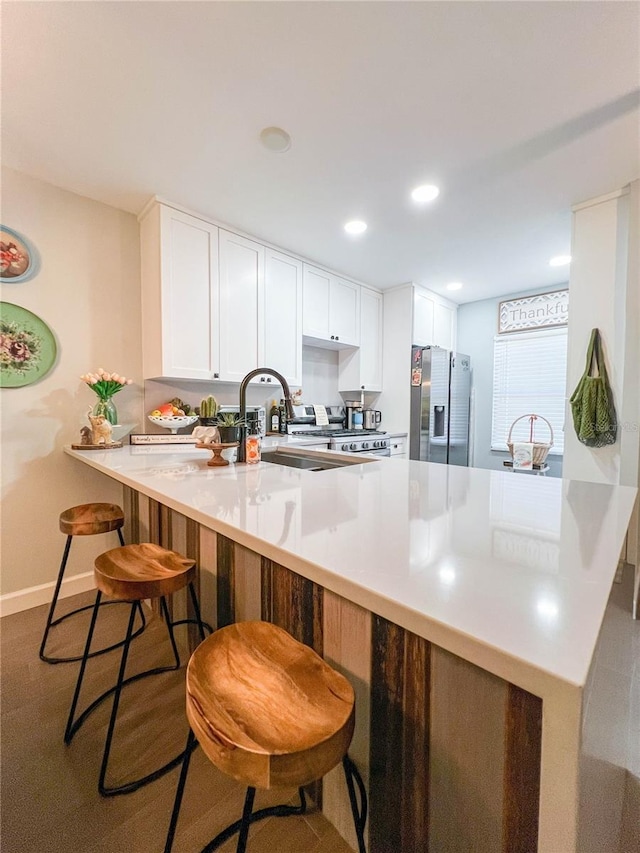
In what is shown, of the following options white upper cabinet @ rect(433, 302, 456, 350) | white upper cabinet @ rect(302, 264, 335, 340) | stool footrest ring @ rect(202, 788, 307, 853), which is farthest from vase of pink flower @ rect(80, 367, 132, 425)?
white upper cabinet @ rect(433, 302, 456, 350)

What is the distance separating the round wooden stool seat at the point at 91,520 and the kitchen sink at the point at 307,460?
0.81m

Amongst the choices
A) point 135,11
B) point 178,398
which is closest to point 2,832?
point 178,398

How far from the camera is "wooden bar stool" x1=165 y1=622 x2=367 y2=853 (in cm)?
49

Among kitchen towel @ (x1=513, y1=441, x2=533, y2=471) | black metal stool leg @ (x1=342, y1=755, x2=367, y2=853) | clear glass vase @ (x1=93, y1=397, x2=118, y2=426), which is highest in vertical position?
clear glass vase @ (x1=93, y1=397, x2=118, y2=426)

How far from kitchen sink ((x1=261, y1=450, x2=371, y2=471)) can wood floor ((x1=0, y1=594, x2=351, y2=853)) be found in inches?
39.7

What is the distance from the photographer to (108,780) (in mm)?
1103

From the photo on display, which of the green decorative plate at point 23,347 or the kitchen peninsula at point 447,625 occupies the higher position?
the green decorative plate at point 23,347

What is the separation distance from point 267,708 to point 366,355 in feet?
11.8

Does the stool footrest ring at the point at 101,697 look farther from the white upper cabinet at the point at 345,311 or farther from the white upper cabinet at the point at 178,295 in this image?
the white upper cabinet at the point at 345,311

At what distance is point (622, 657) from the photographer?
164 cm

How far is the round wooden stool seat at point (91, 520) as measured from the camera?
1.56 meters

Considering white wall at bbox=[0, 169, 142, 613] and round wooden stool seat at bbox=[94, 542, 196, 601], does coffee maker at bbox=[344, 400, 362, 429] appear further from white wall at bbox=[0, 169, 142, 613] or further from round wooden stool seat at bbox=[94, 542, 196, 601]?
round wooden stool seat at bbox=[94, 542, 196, 601]

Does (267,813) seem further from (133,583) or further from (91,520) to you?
(91,520)

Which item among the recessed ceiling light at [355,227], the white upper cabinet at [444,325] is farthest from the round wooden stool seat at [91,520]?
the white upper cabinet at [444,325]
